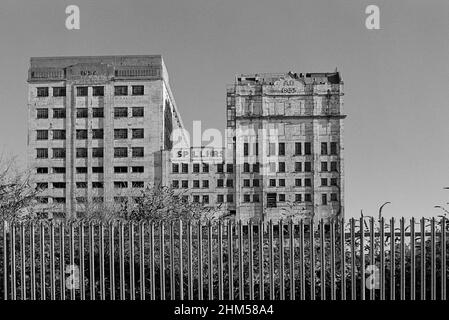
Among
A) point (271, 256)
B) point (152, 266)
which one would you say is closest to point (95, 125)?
point (152, 266)

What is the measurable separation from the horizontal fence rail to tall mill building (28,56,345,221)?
70308 millimetres

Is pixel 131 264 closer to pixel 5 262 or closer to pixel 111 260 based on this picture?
pixel 111 260

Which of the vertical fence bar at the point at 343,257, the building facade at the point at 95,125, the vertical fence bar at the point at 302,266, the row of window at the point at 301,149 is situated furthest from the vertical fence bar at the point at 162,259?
the row of window at the point at 301,149

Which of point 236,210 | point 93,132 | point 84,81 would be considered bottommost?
point 236,210

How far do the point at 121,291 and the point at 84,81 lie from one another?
75389mm

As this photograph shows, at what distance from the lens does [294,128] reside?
8781cm

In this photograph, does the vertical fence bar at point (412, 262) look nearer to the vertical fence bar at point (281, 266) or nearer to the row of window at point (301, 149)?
the vertical fence bar at point (281, 266)

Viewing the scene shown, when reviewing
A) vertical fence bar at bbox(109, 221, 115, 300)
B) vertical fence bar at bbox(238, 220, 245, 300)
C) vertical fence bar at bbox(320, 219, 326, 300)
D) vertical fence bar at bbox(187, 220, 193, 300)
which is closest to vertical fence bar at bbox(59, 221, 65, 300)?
vertical fence bar at bbox(109, 221, 115, 300)

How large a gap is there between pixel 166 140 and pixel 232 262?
77.3 meters

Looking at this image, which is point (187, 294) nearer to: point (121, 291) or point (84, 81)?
point (121, 291)

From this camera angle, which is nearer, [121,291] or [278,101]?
[121,291]

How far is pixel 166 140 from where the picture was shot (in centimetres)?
8794

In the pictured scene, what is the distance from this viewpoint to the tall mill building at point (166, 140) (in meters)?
83.3
